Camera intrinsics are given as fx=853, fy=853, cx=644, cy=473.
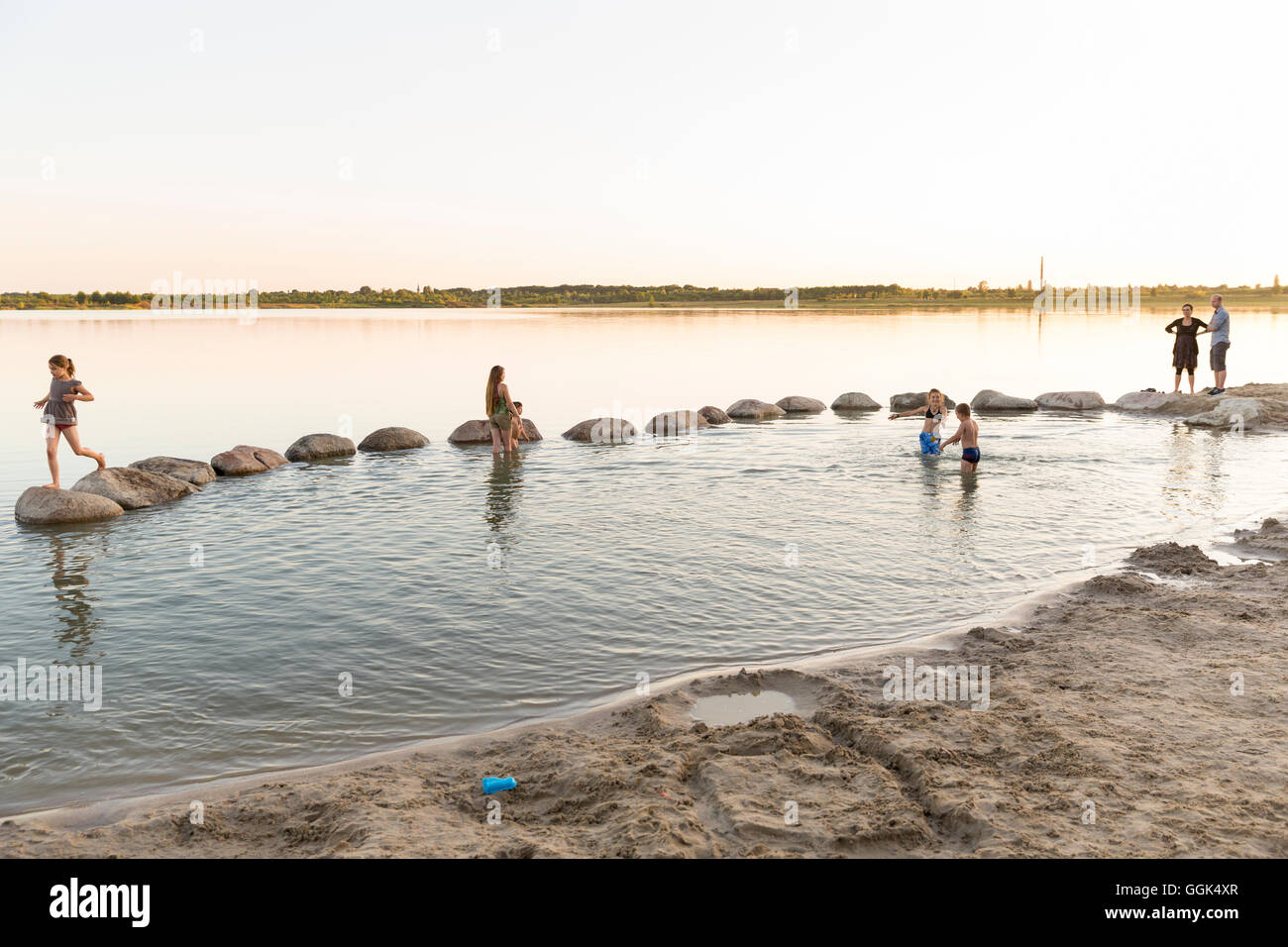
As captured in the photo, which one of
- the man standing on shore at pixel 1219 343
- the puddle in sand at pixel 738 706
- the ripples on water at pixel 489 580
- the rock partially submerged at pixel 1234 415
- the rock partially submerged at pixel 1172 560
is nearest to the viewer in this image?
the puddle in sand at pixel 738 706

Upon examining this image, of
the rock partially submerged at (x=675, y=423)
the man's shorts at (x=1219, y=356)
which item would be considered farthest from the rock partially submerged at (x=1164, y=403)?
the rock partially submerged at (x=675, y=423)

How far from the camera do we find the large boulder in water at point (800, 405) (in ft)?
90.9

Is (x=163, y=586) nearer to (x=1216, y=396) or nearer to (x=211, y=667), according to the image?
(x=211, y=667)

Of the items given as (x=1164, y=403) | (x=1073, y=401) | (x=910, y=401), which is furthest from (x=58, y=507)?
(x=1164, y=403)

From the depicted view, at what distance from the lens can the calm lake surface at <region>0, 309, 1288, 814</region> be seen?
6.84 meters

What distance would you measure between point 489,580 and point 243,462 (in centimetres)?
996

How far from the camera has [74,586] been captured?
33.2 ft

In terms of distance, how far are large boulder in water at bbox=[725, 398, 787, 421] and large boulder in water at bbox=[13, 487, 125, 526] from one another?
17166 mm

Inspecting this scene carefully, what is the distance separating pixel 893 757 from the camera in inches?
221

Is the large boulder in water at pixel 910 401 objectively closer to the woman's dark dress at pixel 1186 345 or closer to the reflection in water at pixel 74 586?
the woman's dark dress at pixel 1186 345

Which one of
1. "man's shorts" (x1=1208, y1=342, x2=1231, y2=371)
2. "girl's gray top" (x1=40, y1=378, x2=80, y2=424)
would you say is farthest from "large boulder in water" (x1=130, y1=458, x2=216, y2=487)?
"man's shorts" (x1=1208, y1=342, x2=1231, y2=371)

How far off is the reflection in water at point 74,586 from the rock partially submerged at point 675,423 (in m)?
13.9
